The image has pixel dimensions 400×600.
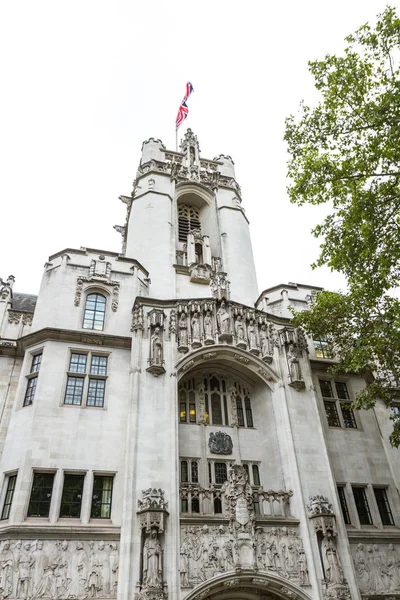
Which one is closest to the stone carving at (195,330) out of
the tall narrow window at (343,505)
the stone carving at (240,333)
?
the stone carving at (240,333)

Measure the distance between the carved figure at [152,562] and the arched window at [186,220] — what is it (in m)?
21.3

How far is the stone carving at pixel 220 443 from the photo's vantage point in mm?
19938

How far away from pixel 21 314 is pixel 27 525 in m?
11.1

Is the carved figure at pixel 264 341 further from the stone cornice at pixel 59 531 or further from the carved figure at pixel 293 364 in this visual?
the stone cornice at pixel 59 531

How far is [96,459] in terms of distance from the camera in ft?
57.5

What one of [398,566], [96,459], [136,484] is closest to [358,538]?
[398,566]

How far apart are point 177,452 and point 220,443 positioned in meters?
3.50

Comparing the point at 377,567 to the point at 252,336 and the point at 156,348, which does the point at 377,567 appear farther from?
the point at 156,348

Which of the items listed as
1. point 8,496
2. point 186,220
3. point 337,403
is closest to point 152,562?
point 8,496

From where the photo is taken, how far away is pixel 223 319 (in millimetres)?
21469

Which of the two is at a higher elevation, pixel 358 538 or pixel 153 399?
pixel 153 399

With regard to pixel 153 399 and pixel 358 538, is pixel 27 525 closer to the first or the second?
pixel 153 399

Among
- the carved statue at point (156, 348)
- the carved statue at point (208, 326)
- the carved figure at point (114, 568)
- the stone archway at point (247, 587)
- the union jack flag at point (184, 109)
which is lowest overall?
the stone archway at point (247, 587)

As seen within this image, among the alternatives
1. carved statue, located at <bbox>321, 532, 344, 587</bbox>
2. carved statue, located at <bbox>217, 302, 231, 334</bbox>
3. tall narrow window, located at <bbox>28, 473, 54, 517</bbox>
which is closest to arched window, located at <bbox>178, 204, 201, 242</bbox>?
carved statue, located at <bbox>217, 302, 231, 334</bbox>
